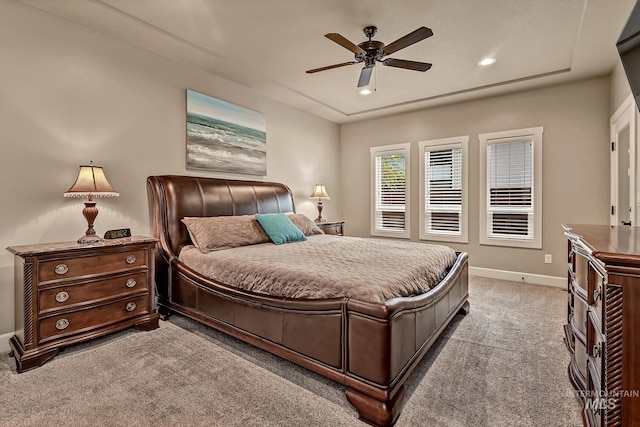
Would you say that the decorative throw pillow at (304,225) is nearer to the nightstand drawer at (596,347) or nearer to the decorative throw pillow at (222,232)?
the decorative throw pillow at (222,232)

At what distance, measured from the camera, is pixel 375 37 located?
3.01m

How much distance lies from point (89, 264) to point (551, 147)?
17.9 ft

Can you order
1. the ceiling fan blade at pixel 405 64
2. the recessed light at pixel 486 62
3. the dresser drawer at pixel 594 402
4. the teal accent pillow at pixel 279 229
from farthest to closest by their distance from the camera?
the recessed light at pixel 486 62 < the teal accent pillow at pixel 279 229 < the ceiling fan blade at pixel 405 64 < the dresser drawer at pixel 594 402

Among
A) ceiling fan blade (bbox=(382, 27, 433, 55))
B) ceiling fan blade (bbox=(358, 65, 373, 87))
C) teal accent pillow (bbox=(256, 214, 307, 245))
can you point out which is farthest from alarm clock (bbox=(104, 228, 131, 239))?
ceiling fan blade (bbox=(382, 27, 433, 55))

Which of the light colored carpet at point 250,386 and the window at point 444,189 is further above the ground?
the window at point 444,189

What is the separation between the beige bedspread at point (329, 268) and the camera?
72.7 inches

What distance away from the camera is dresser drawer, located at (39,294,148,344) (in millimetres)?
2213

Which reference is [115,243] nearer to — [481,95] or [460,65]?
[460,65]

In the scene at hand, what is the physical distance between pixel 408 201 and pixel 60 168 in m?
4.72

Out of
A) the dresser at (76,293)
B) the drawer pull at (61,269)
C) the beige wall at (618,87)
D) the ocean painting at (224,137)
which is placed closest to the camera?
the dresser at (76,293)

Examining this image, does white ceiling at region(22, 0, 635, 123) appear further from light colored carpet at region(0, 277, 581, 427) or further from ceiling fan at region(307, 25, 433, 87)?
light colored carpet at region(0, 277, 581, 427)

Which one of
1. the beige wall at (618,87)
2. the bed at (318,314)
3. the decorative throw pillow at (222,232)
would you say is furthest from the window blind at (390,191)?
the decorative throw pillow at (222,232)

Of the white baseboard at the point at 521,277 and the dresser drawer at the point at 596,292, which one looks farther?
the white baseboard at the point at 521,277

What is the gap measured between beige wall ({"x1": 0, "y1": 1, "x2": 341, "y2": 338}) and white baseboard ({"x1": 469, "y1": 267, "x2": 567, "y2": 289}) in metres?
4.51
